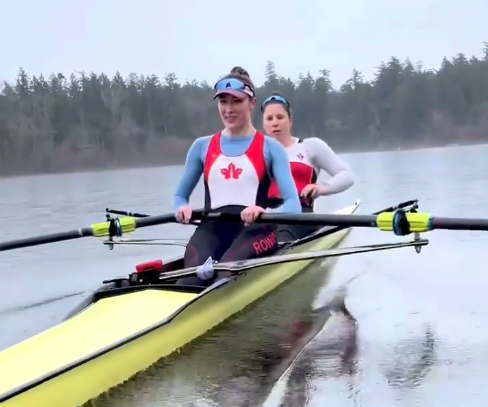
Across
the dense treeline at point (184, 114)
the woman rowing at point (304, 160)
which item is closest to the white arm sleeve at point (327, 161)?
the woman rowing at point (304, 160)

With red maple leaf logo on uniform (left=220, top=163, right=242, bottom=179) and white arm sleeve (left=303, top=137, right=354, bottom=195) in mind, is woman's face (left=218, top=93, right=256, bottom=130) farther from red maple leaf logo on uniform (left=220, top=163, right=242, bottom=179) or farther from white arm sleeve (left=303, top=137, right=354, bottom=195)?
white arm sleeve (left=303, top=137, right=354, bottom=195)

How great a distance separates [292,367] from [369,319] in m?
1.08

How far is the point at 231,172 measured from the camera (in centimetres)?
474

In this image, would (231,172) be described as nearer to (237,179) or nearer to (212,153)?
(237,179)

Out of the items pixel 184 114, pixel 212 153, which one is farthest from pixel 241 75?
pixel 184 114

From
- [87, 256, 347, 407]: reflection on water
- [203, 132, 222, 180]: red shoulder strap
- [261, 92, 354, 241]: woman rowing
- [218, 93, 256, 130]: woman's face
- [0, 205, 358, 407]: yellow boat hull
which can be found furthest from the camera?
[261, 92, 354, 241]: woman rowing

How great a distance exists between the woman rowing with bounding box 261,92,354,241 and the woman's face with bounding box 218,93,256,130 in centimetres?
146

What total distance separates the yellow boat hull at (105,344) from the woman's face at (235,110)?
1.02 meters

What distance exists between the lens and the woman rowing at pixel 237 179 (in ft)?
15.3

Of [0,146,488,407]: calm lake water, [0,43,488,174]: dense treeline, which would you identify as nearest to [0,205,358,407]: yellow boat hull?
[0,146,488,407]: calm lake water

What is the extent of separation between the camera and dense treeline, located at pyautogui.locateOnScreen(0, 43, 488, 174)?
48.4 meters

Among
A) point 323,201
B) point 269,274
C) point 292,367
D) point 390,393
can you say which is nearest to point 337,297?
point 269,274

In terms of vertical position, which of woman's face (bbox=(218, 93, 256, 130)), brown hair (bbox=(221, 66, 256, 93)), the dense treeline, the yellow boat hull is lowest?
the yellow boat hull

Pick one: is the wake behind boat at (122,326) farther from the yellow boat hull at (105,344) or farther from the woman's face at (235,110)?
the woman's face at (235,110)
